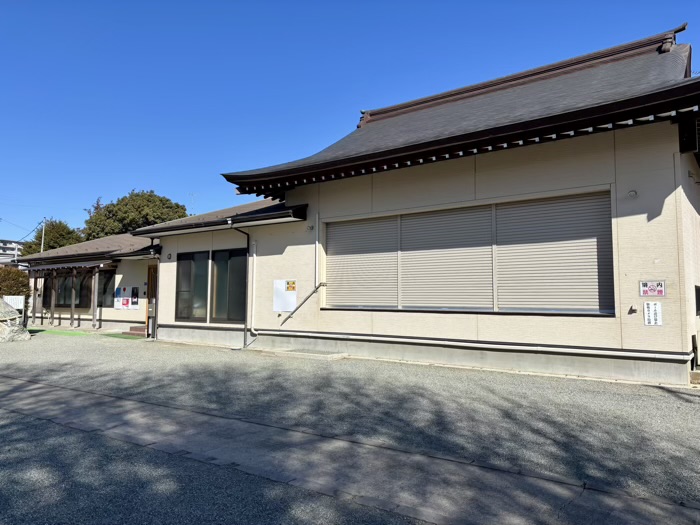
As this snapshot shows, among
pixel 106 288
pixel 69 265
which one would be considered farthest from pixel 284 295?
pixel 69 265

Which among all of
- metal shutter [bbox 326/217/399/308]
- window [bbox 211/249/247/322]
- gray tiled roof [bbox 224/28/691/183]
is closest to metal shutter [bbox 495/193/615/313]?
gray tiled roof [bbox 224/28/691/183]

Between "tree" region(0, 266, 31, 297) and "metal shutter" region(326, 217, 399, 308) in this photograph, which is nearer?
"metal shutter" region(326, 217, 399, 308)

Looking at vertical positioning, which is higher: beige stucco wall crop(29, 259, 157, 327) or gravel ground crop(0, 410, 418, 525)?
beige stucco wall crop(29, 259, 157, 327)

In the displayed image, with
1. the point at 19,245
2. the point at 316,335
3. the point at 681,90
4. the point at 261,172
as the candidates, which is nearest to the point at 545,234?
the point at 681,90

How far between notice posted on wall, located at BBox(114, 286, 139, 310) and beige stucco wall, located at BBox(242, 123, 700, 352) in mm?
9609

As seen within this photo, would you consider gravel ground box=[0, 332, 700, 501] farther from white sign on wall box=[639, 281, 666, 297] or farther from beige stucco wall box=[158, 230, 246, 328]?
beige stucco wall box=[158, 230, 246, 328]

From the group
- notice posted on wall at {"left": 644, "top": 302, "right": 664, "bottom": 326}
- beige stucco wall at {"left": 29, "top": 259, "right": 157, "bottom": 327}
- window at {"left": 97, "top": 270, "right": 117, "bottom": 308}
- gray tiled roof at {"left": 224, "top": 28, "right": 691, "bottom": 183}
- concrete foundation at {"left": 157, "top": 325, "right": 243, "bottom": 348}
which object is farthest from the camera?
window at {"left": 97, "top": 270, "right": 117, "bottom": 308}

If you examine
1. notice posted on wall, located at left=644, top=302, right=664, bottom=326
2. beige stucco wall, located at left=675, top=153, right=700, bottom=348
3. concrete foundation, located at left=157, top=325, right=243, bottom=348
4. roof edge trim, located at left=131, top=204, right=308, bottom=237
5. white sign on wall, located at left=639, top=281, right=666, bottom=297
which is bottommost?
concrete foundation, located at left=157, top=325, right=243, bottom=348

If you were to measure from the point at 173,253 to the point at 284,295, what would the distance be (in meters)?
4.73

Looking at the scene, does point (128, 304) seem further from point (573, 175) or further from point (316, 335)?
point (573, 175)

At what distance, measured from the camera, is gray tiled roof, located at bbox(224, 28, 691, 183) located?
8.46 metres

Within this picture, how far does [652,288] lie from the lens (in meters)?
7.35

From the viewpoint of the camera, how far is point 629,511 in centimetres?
320

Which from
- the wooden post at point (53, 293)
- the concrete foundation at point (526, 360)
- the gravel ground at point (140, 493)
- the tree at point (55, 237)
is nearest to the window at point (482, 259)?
the concrete foundation at point (526, 360)
